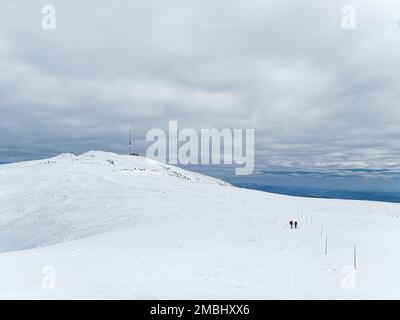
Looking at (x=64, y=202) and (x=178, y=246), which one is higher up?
(x=64, y=202)

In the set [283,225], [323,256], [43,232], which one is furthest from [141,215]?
[323,256]

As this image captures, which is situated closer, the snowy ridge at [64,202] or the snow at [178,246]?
the snow at [178,246]

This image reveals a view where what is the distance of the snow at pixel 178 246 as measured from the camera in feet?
37.9

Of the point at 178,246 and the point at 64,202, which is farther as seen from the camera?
the point at 64,202

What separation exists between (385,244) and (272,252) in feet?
26.1

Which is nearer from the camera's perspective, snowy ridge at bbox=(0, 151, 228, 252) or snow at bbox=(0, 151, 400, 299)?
snow at bbox=(0, 151, 400, 299)

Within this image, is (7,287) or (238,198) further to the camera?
(238,198)

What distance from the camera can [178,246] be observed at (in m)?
18.8

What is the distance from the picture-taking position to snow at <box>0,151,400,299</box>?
1155 cm
